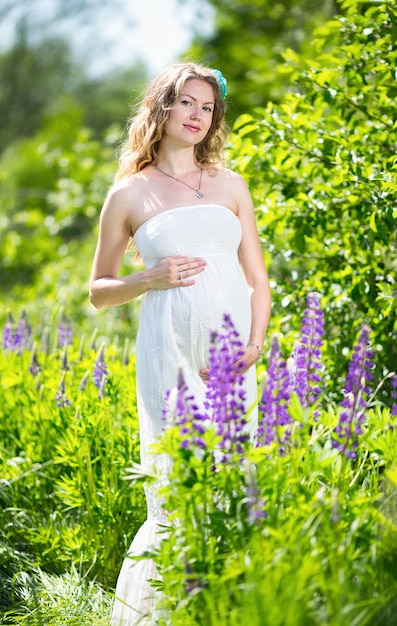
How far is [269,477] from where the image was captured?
2.37 meters

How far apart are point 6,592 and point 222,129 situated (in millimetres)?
2097

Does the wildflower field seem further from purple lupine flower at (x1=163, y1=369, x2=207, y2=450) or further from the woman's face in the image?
the woman's face

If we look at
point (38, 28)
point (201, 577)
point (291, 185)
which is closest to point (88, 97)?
point (38, 28)

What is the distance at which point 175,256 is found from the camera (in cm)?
309

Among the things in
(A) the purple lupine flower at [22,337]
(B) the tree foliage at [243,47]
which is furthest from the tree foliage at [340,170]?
(B) the tree foliage at [243,47]

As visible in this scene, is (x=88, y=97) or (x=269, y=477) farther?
(x=88, y=97)

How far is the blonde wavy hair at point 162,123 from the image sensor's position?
127 inches

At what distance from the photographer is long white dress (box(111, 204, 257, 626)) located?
306 centimetres

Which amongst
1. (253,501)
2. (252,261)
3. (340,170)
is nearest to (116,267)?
(252,261)

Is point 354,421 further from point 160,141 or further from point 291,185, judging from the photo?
point 291,185

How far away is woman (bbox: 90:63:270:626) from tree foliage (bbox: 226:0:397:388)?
77 cm

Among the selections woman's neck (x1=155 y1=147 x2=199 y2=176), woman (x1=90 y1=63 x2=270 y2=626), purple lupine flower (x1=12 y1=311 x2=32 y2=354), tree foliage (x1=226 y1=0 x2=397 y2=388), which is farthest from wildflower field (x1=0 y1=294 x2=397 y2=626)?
purple lupine flower (x1=12 y1=311 x2=32 y2=354)

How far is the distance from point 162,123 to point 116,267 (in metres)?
0.57

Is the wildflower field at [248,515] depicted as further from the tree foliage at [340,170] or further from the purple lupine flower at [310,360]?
the tree foliage at [340,170]
